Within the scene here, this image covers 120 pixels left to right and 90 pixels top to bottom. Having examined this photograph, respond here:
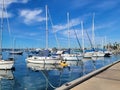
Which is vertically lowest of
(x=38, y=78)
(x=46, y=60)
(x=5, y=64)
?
(x=38, y=78)

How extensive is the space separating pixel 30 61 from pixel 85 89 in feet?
167

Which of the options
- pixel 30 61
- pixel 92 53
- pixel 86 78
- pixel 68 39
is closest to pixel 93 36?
pixel 92 53

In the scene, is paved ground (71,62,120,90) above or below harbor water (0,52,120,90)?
above

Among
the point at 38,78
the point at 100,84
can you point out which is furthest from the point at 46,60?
the point at 100,84

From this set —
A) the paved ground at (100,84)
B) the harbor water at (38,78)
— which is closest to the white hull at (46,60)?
the harbor water at (38,78)

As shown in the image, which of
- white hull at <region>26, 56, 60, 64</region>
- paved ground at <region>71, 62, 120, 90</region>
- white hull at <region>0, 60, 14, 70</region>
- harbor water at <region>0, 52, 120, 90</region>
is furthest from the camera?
white hull at <region>26, 56, 60, 64</region>

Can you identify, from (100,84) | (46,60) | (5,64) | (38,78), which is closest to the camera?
(100,84)

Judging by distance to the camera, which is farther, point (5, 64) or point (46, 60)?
point (46, 60)

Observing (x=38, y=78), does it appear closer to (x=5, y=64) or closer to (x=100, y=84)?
(x=5, y=64)

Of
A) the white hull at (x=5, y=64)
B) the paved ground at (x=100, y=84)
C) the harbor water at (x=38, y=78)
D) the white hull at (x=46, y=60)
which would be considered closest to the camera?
the paved ground at (x=100, y=84)

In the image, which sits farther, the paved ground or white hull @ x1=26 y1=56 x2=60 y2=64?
white hull @ x1=26 y1=56 x2=60 y2=64

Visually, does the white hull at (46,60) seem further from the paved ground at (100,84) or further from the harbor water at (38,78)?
the paved ground at (100,84)

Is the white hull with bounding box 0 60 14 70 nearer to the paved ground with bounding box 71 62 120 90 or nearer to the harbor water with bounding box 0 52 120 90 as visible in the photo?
the harbor water with bounding box 0 52 120 90

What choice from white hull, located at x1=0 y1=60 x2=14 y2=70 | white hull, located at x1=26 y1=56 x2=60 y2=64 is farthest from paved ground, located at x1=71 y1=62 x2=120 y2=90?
white hull, located at x1=26 y1=56 x2=60 y2=64
